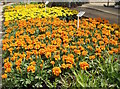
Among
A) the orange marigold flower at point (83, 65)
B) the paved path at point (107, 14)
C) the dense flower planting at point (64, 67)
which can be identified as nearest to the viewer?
the dense flower planting at point (64, 67)

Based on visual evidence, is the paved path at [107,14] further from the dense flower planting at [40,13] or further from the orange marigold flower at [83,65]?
the orange marigold flower at [83,65]

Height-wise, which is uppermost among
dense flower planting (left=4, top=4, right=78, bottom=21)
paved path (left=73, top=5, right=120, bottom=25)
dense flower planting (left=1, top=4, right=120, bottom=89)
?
dense flower planting (left=4, top=4, right=78, bottom=21)

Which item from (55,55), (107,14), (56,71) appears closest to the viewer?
(56,71)

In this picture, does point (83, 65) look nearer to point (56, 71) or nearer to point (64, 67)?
point (64, 67)

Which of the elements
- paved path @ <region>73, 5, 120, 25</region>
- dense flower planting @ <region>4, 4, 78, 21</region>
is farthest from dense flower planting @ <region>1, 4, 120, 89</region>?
paved path @ <region>73, 5, 120, 25</region>

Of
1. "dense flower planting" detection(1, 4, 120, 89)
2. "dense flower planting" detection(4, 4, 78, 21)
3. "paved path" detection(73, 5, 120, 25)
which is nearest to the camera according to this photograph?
"dense flower planting" detection(1, 4, 120, 89)

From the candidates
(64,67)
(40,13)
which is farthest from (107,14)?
(64,67)

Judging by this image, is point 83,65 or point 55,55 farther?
point 55,55

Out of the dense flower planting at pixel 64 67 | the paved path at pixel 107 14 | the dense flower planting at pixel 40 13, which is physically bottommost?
the dense flower planting at pixel 64 67

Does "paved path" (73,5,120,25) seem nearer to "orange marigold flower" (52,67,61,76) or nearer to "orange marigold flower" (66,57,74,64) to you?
"orange marigold flower" (66,57,74,64)

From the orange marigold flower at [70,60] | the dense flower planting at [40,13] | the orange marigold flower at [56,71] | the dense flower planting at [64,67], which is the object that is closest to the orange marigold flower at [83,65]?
the dense flower planting at [64,67]

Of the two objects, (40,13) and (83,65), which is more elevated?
(40,13)

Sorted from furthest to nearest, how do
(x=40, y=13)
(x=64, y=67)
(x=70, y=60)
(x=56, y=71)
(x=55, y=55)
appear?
(x=40, y=13)
(x=55, y=55)
(x=70, y=60)
(x=64, y=67)
(x=56, y=71)

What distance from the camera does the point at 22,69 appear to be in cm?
320
